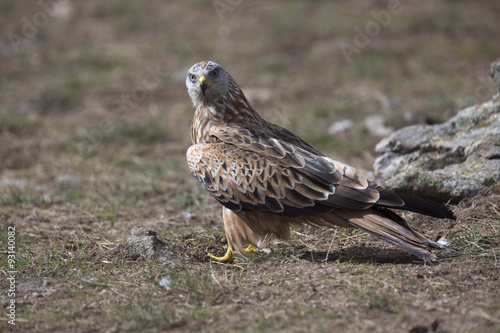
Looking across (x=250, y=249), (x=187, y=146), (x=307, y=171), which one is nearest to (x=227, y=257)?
(x=250, y=249)

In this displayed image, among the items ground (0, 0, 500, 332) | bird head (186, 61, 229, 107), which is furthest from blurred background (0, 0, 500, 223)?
bird head (186, 61, 229, 107)

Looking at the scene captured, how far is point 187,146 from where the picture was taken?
366 inches

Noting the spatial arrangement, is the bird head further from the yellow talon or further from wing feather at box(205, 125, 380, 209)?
the yellow talon

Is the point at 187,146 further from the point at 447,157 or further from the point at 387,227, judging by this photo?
the point at 387,227

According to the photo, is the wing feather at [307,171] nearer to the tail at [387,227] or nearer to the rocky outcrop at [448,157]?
the tail at [387,227]

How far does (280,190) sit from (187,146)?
4.63 meters

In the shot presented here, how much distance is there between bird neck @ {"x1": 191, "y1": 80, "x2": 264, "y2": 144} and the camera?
5695mm

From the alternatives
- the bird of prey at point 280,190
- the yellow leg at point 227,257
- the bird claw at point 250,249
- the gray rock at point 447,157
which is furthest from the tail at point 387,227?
the gray rock at point 447,157

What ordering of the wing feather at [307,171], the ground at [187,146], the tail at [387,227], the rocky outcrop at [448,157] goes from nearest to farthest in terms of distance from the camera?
the ground at [187,146] < the tail at [387,227] < the wing feather at [307,171] < the rocky outcrop at [448,157]

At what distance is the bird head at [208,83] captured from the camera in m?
5.73

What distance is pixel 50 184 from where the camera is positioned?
26.0 ft

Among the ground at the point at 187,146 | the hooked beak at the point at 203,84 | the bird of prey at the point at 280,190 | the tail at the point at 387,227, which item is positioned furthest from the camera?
the hooked beak at the point at 203,84

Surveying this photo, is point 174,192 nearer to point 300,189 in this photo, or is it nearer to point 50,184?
point 50,184

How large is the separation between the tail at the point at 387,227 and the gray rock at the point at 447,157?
1.03m
